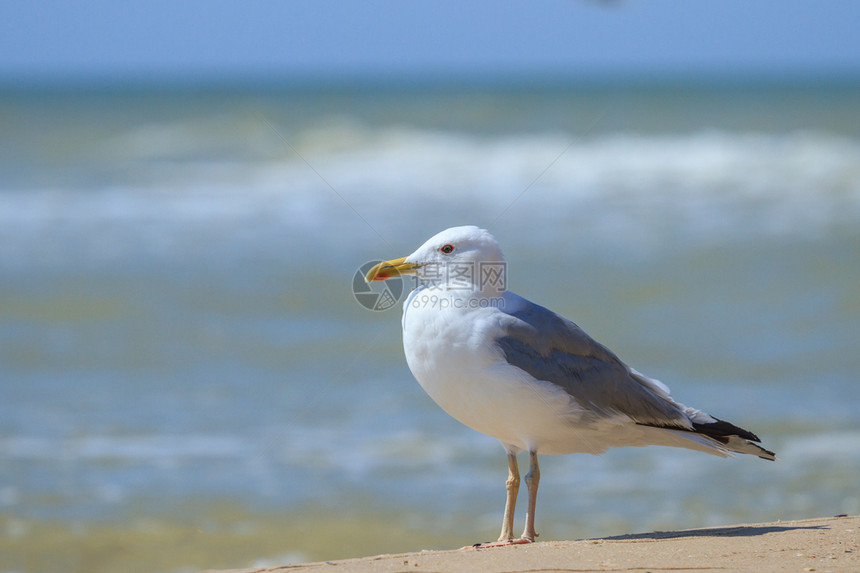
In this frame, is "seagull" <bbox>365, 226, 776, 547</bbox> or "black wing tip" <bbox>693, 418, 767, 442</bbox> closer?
"seagull" <bbox>365, 226, 776, 547</bbox>

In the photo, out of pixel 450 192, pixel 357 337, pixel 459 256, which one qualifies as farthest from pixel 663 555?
pixel 450 192

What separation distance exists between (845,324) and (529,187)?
31.2 ft

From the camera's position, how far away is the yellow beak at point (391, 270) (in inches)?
165

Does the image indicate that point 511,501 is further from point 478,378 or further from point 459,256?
point 459,256

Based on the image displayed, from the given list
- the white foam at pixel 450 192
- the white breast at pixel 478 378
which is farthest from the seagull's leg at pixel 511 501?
the white foam at pixel 450 192

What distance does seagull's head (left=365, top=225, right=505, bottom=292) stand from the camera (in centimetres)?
406

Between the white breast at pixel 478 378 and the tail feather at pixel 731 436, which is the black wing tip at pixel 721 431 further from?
the white breast at pixel 478 378

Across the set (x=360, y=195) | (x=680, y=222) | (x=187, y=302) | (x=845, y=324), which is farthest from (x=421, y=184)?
(x=845, y=324)

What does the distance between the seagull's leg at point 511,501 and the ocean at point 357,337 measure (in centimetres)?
127

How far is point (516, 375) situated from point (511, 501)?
63cm

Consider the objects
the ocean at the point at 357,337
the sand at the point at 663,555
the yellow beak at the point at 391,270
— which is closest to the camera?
the sand at the point at 663,555

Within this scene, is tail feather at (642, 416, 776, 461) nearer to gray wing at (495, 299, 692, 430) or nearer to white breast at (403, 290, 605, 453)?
gray wing at (495, 299, 692, 430)

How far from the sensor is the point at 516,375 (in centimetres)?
380

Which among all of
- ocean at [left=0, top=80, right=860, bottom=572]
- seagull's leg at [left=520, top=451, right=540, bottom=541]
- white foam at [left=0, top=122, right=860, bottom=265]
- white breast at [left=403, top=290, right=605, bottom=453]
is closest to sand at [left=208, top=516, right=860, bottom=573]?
seagull's leg at [left=520, top=451, right=540, bottom=541]
